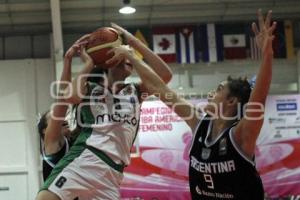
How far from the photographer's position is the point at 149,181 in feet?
24.9

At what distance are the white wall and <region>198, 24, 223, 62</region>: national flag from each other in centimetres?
253

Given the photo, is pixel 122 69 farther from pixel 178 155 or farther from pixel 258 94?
pixel 178 155

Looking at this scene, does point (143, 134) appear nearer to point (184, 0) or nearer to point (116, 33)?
point (184, 0)

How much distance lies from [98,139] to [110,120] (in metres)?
0.12

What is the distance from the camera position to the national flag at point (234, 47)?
873cm

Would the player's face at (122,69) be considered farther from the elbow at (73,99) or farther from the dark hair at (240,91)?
the dark hair at (240,91)

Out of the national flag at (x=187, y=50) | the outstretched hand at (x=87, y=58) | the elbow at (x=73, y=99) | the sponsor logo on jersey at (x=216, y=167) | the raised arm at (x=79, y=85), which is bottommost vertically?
the sponsor logo on jersey at (x=216, y=167)

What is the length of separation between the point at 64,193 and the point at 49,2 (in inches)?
213

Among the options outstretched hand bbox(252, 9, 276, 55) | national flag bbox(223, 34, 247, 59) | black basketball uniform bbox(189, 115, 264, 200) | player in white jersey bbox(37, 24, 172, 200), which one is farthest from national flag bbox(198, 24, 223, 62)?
outstretched hand bbox(252, 9, 276, 55)

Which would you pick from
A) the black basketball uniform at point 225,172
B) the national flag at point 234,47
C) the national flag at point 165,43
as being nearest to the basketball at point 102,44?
the black basketball uniform at point 225,172

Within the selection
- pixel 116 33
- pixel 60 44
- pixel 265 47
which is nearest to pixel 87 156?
pixel 116 33

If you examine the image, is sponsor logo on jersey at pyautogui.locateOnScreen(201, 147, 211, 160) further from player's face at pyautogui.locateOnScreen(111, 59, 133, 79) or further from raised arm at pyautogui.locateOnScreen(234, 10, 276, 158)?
player's face at pyautogui.locateOnScreen(111, 59, 133, 79)

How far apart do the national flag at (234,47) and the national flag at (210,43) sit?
0.10 meters

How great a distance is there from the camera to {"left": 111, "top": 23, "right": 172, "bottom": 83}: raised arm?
2.93 meters
